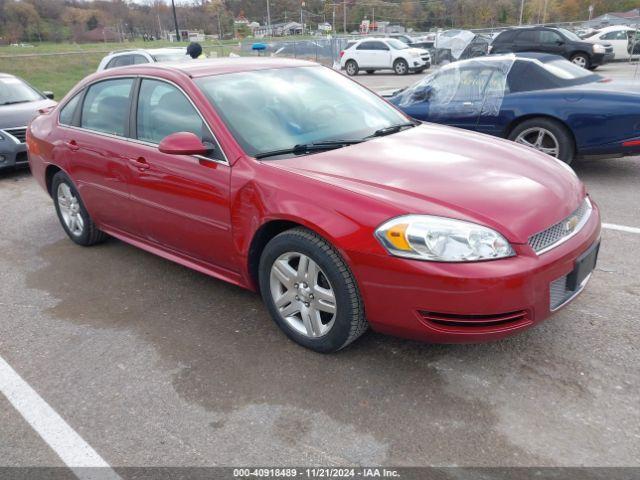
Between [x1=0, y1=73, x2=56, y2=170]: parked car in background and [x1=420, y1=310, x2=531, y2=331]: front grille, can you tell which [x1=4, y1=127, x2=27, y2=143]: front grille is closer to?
[x1=0, y1=73, x2=56, y2=170]: parked car in background

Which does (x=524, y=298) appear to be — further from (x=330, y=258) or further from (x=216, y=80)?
(x=216, y=80)

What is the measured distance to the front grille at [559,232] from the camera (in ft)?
8.71

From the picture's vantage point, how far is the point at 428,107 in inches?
280

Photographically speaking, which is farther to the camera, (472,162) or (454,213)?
(472,162)

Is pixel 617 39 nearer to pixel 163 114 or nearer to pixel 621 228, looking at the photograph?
pixel 621 228

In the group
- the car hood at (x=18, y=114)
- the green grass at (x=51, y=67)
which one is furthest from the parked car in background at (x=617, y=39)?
the car hood at (x=18, y=114)

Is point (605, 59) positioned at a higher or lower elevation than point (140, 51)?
lower

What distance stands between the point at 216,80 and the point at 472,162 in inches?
68.2

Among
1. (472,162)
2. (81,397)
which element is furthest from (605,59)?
(81,397)

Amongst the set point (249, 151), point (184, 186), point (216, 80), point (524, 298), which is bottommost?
point (524, 298)

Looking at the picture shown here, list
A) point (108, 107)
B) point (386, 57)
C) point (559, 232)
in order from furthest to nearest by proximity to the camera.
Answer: point (386, 57), point (108, 107), point (559, 232)

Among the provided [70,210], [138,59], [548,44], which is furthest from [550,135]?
[548,44]

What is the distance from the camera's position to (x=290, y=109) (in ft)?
11.9

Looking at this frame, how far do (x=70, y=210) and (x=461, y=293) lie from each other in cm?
392
